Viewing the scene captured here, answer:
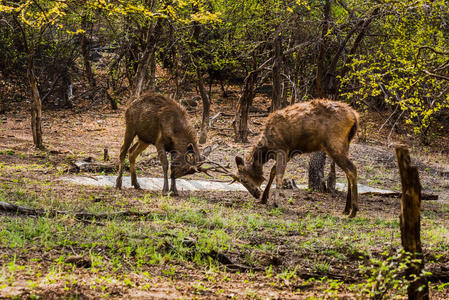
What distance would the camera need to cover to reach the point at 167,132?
9625 mm

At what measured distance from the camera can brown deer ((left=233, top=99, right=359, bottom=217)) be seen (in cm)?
846

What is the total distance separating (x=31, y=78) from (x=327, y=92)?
853 centimetres

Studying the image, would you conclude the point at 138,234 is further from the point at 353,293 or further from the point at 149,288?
the point at 353,293

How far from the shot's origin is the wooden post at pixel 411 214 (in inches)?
146

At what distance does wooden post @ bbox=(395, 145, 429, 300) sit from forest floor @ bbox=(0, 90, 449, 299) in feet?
0.59

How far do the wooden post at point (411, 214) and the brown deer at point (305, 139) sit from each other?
445 centimetres

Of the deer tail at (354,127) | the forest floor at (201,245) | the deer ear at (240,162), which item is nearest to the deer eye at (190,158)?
the forest floor at (201,245)

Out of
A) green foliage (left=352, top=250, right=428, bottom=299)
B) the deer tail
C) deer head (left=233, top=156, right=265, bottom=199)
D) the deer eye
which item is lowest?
deer head (left=233, top=156, right=265, bottom=199)

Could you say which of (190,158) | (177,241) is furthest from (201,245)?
(190,158)

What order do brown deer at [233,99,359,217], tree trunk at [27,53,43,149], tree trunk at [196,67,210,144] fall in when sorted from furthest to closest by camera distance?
1. tree trunk at [196,67,210,144]
2. tree trunk at [27,53,43,149]
3. brown deer at [233,99,359,217]

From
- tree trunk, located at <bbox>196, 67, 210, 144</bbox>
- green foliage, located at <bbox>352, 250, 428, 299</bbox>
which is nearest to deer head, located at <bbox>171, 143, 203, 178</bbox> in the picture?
green foliage, located at <bbox>352, 250, 428, 299</bbox>

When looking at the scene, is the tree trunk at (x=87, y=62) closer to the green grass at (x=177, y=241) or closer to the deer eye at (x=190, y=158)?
the deer eye at (x=190, y=158)

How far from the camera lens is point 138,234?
5.51 metres

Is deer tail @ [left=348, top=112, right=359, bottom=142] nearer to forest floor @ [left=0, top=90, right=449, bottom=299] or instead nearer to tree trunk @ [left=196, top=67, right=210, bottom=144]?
forest floor @ [left=0, top=90, right=449, bottom=299]
